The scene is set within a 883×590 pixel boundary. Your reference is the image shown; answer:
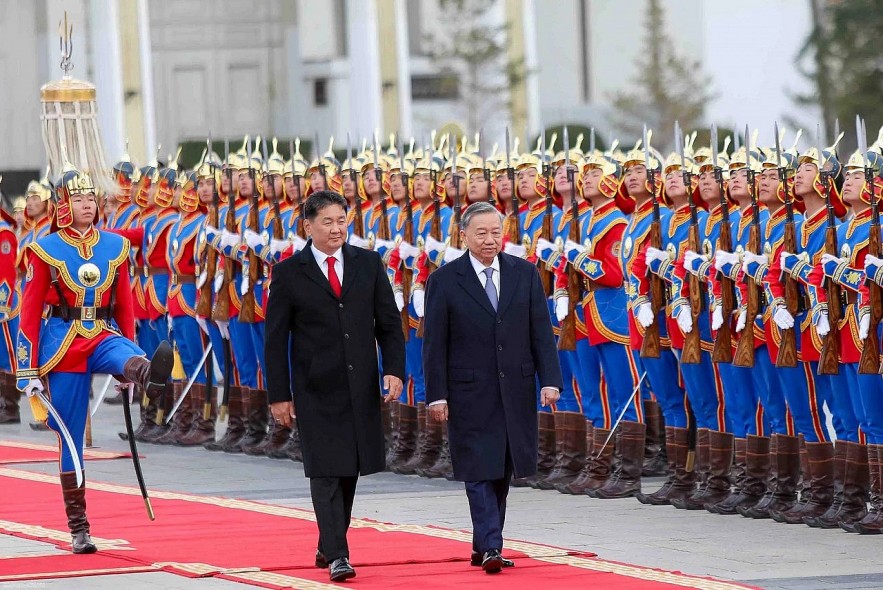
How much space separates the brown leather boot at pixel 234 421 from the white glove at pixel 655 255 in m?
4.36

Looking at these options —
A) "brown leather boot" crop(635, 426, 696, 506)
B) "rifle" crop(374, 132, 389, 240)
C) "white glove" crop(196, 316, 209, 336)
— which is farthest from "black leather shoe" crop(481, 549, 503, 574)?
"white glove" crop(196, 316, 209, 336)

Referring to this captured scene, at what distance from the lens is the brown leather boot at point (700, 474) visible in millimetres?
11438

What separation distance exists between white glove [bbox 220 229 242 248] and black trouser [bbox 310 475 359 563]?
5825mm

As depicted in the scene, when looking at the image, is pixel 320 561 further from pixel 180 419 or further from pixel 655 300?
pixel 180 419

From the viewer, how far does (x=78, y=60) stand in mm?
30016

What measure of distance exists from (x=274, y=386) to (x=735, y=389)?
3.09 meters

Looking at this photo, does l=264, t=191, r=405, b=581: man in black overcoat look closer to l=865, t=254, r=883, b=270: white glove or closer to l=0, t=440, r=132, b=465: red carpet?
l=865, t=254, r=883, b=270: white glove

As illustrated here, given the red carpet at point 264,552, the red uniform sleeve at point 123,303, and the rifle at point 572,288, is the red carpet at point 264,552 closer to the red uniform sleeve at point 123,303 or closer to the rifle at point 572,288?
the red uniform sleeve at point 123,303

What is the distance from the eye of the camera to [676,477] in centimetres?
1170

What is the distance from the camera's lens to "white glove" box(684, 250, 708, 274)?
1130cm

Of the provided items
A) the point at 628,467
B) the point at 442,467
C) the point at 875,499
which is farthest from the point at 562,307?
the point at 875,499

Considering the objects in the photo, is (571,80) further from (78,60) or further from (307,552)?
(307,552)

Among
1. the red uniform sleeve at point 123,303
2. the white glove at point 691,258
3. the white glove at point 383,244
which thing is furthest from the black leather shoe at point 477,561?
the white glove at point 383,244

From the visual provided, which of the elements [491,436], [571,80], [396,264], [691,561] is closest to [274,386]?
[491,436]
